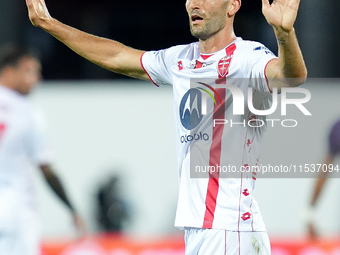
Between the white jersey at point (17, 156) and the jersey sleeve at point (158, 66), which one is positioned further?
the white jersey at point (17, 156)

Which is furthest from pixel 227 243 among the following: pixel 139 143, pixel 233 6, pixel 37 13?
pixel 139 143

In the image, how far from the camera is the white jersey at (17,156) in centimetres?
614

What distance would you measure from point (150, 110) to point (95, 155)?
2.97ft

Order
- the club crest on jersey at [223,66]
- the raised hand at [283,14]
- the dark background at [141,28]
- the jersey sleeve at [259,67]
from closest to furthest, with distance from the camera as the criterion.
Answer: the raised hand at [283,14] < the jersey sleeve at [259,67] < the club crest on jersey at [223,66] < the dark background at [141,28]

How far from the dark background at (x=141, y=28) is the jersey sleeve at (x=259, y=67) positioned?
5.93 meters

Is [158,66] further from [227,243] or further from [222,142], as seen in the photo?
[227,243]

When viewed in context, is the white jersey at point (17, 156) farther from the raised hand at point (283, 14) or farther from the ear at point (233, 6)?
the raised hand at point (283, 14)

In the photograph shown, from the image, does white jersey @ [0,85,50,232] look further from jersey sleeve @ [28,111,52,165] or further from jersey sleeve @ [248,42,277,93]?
jersey sleeve @ [248,42,277,93]

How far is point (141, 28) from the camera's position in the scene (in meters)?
10.7

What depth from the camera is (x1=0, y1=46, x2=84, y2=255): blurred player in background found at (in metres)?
6.14

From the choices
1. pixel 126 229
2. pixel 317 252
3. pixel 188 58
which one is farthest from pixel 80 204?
pixel 188 58

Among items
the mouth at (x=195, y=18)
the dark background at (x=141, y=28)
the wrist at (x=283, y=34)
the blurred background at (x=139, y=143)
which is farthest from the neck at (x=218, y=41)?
the dark background at (x=141, y=28)

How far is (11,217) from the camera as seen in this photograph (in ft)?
20.1

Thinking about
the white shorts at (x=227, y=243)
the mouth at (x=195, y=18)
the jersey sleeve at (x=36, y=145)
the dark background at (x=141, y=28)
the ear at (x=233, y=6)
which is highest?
the dark background at (x=141, y=28)
